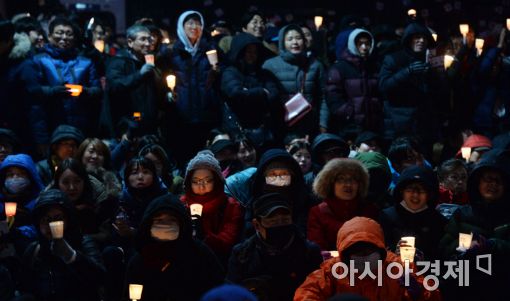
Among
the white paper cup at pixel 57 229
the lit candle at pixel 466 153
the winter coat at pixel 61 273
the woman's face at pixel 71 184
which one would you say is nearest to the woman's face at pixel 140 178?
the woman's face at pixel 71 184

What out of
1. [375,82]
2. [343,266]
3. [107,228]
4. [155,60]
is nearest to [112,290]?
[107,228]

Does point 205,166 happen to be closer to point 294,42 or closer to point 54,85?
point 54,85

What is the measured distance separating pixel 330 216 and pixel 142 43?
3.71 meters

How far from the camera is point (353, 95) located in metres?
11.3

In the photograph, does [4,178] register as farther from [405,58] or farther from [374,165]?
[405,58]

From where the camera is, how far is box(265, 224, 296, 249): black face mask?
283 inches

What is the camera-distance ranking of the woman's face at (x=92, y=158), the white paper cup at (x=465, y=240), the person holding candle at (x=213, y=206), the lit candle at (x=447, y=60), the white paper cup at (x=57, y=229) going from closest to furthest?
1. the white paper cup at (x=57, y=229)
2. the white paper cup at (x=465, y=240)
3. the person holding candle at (x=213, y=206)
4. the woman's face at (x=92, y=158)
5. the lit candle at (x=447, y=60)

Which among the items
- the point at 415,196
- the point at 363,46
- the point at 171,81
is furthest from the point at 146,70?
the point at 415,196

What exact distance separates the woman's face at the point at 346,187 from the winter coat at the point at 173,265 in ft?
5.30

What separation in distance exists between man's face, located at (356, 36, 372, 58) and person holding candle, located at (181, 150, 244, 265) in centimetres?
331

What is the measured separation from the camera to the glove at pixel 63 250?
714 centimetres

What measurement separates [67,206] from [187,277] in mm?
1207

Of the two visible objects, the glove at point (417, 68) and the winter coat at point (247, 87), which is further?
the glove at point (417, 68)

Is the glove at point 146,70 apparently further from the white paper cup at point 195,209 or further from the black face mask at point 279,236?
the black face mask at point 279,236
